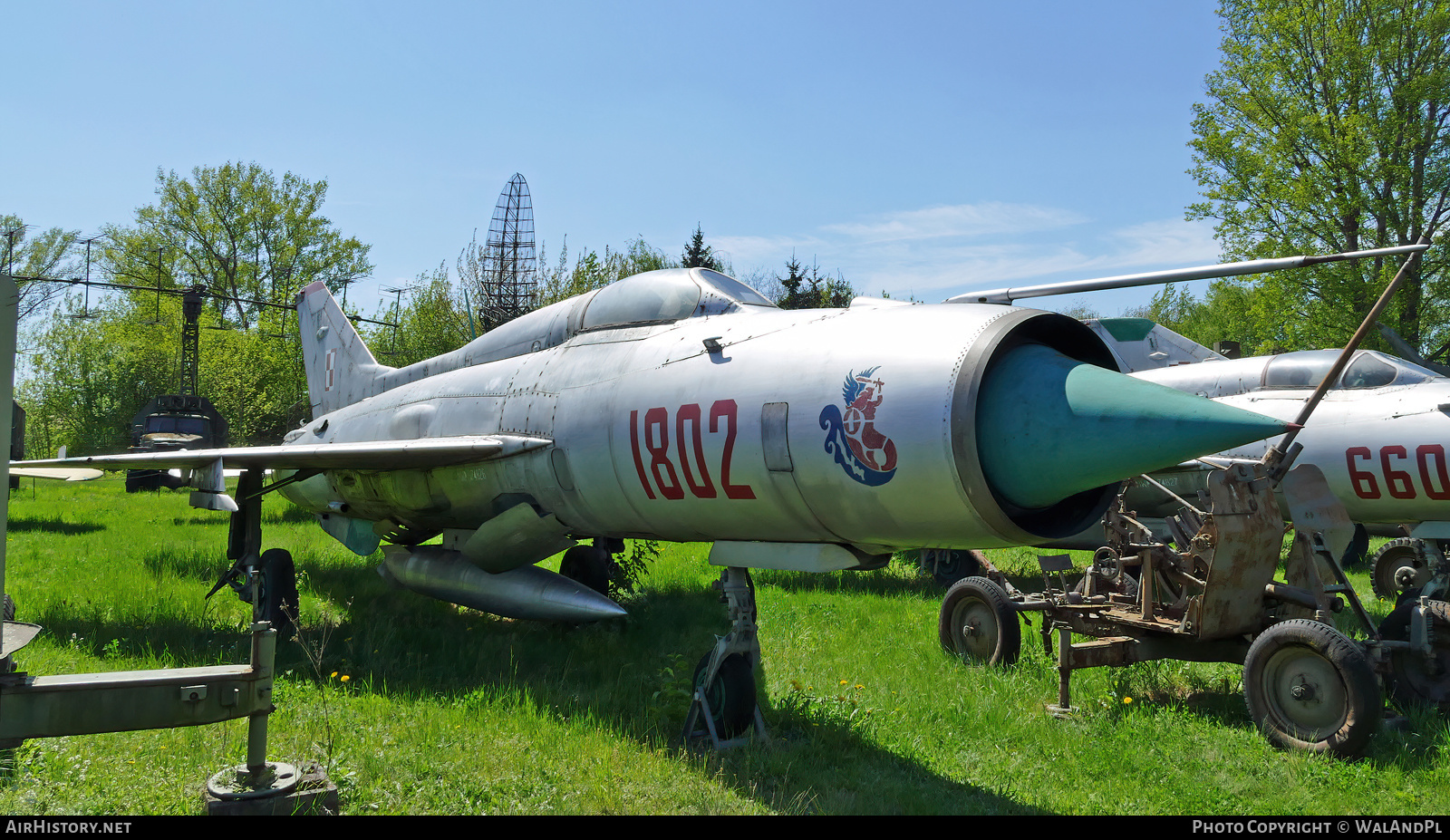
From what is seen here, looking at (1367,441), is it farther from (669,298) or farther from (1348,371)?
(669,298)

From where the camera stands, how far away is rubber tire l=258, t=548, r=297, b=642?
8.80 metres

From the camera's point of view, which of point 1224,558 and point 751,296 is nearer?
point 1224,558

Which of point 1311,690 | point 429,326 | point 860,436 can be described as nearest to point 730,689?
point 860,436

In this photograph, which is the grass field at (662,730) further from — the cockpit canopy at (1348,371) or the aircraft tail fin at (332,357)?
the cockpit canopy at (1348,371)

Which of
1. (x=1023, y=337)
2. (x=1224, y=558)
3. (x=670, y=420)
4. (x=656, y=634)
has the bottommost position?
(x=656, y=634)

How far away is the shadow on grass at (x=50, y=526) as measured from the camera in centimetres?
1709

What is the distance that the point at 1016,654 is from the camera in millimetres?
7340

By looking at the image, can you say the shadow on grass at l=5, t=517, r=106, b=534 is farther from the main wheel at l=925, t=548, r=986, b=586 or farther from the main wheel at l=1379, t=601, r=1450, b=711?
the main wheel at l=1379, t=601, r=1450, b=711

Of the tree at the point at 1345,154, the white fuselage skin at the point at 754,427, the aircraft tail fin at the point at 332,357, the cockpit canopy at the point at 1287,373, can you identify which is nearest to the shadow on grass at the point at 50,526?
the aircraft tail fin at the point at 332,357

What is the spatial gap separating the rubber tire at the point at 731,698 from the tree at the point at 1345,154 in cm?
2078

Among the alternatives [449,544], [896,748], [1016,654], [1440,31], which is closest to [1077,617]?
[1016,654]

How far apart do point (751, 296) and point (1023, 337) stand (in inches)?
107

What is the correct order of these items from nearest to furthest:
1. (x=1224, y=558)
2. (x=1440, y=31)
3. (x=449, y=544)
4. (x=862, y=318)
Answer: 1. (x=862, y=318)
2. (x=1224, y=558)
3. (x=449, y=544)
4. (x=1440, y=31)

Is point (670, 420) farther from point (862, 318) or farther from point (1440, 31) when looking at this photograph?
point (1440, 31)
